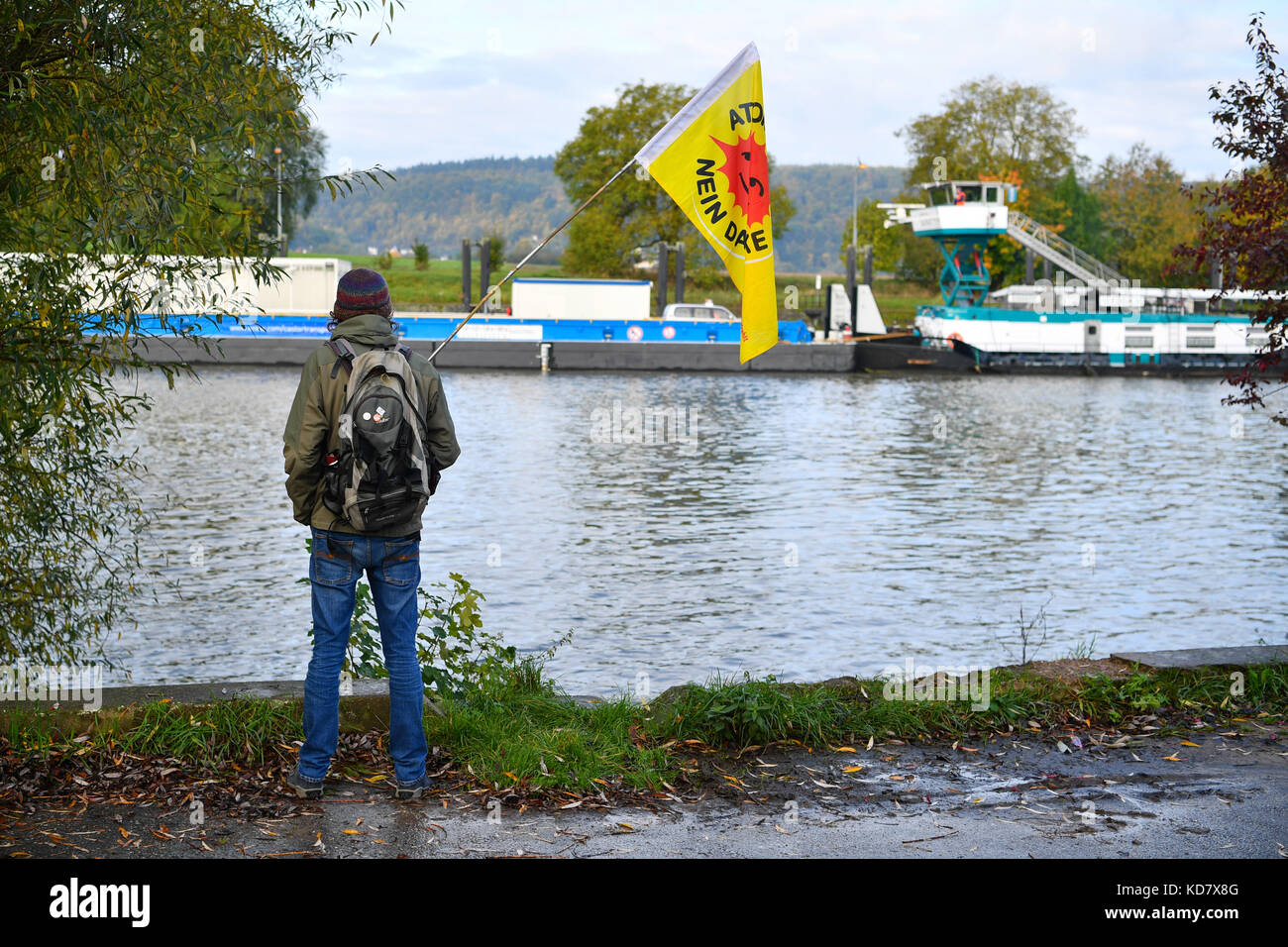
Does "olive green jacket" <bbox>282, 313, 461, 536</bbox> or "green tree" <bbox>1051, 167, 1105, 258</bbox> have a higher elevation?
"green tree" <bbox>1051, 167, 1105, 258</bbox>

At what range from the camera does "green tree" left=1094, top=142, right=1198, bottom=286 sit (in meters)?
70.5

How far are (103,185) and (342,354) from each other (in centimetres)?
167

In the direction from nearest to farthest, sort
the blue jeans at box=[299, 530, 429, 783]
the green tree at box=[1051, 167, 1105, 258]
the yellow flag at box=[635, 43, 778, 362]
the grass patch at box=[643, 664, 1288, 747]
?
the blue jeans at box=[299, 530, 429, 783], the grass patch at box=[643, 664, 1288, 747], the yellow flag at box=[635, 43, 778, 362], the green tree at box=[1051, 167, 1105, 258]

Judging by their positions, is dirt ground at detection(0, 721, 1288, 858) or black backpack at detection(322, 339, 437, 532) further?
black backpack at detection(322, 339, 437, 532)

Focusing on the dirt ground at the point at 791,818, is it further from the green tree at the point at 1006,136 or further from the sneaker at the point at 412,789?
the green tree at the point at 1006,136

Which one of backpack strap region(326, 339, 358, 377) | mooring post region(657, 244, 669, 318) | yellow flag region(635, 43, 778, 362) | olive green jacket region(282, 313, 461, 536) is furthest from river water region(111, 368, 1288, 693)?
mooring post region(657, 244, 669, 318)

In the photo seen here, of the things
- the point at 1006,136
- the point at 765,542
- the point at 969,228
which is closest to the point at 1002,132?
the point at 1006,136

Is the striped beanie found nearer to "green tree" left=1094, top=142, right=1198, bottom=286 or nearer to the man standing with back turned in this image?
the man standing with back turned

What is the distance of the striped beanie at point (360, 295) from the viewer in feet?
15.7

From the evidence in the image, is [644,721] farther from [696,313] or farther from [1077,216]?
[1077,216]

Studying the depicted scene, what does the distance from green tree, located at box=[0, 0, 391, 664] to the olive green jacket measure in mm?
1478

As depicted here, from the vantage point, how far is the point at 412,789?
16.3 feet

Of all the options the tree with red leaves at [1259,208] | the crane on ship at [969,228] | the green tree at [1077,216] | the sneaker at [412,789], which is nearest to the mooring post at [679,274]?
the crane on ship at [969,228]

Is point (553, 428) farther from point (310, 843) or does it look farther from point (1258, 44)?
Result: point (310, 843)
